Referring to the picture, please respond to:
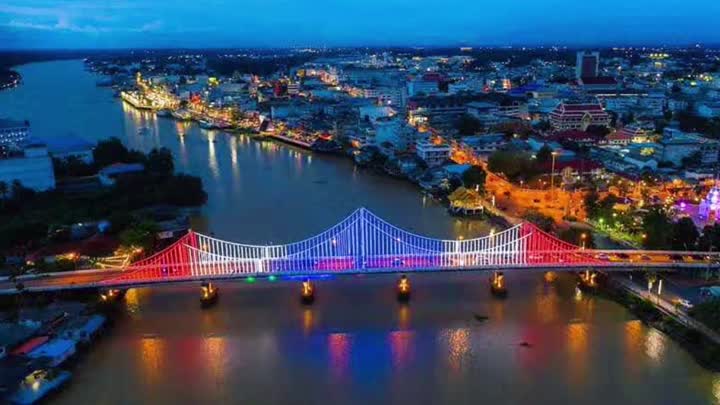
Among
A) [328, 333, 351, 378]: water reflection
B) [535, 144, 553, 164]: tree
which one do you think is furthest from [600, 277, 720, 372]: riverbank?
[535, 144, 553, 164]: tree

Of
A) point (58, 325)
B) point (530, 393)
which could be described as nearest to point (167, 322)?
point (58, 325)

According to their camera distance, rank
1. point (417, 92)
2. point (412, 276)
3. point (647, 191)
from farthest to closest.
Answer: point (417, 92) < point (647, 191) < point (412, 276)

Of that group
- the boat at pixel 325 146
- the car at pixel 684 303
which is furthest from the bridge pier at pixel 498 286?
the boat at pixel 325 146

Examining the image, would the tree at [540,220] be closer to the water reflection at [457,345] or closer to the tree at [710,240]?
the tree at [710,240]

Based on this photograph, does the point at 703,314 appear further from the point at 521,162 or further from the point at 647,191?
the point at 521,162

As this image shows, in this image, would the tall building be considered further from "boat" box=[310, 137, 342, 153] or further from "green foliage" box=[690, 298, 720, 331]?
"green foliage" box=[690, 298, 720, 331]

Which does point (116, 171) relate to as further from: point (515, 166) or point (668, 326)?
point (668, 326)
